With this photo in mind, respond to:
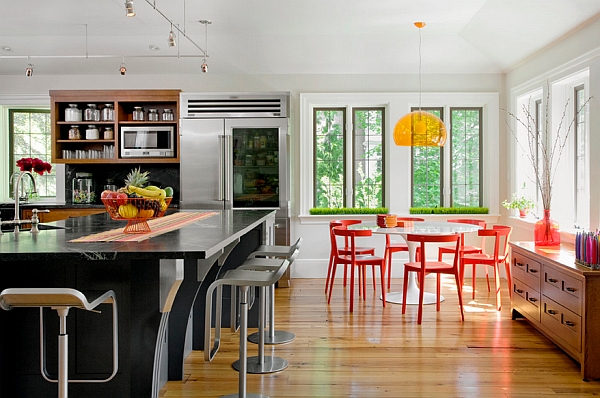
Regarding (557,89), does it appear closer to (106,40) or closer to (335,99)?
(335,99)

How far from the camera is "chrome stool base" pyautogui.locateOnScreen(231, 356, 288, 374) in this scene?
3.71 metres

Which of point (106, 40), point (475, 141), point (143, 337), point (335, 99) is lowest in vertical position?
point (143, 337)

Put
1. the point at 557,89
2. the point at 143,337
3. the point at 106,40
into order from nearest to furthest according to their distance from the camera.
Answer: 1. the point at 143,337
2. the point at 557,89
3. the point at 106,40

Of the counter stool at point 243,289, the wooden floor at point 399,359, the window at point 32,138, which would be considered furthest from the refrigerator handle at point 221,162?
the counter stool at point 243,289

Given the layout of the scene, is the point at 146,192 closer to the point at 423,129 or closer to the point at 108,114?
the point at 423,129

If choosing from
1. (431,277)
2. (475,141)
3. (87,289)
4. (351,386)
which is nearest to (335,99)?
(475,141)

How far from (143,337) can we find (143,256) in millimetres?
508

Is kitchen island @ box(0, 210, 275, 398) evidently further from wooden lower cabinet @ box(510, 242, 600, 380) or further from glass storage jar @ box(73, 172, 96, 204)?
glass storage jar @ box(73, 172, 96, 204)

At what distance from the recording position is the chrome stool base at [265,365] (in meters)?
3.71

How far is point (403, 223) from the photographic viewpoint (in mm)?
5824

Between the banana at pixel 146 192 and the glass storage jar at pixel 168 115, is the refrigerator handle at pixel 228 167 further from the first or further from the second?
the banana at pixel 146 192

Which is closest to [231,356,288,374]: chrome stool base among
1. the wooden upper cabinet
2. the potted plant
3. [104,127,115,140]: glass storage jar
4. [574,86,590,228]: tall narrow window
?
[574,86,590,228]: tall narrow window

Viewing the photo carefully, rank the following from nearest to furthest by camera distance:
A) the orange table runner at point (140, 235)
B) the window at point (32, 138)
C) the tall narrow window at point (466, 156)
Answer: the orange table runner at point (140, 235) → the tall narrow window at point (466, 156) → the window at point (32, 138)

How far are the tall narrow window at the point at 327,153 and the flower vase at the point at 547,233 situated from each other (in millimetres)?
2904
